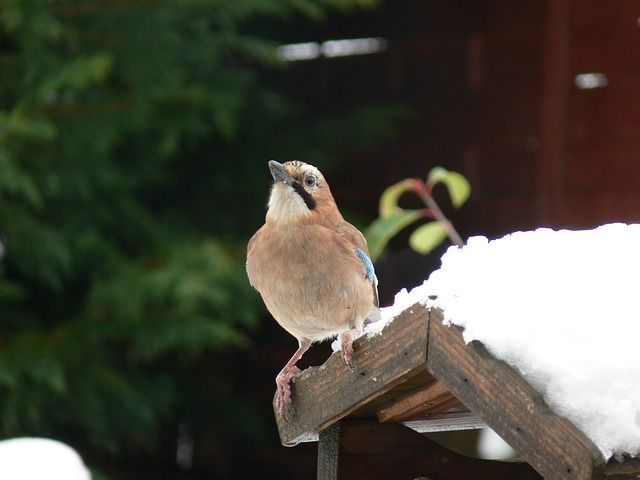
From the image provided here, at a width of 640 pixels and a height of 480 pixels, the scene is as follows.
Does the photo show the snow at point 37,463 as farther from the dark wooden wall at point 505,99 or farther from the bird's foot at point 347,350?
the dark wooden wall at point 505,99

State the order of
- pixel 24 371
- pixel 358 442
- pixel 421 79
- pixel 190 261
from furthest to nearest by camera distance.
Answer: pixel 421 79, pixel 190 261, pixel 24 371, pixel 358 442

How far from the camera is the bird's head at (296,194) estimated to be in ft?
7.19

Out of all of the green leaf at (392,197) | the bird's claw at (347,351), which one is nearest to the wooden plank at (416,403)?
the bird's claw at (347,351)

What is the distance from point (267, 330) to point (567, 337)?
166 inches

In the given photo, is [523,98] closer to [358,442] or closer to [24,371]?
[24,371]

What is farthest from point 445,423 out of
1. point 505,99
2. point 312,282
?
point 505,99

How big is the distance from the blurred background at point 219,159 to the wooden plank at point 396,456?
7.62ft

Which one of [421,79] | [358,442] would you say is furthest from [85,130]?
[358,442]

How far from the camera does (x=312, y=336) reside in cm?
218

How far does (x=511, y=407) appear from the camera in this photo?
4.32 ft

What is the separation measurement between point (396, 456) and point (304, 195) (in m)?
0.70

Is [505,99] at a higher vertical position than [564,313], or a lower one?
higher

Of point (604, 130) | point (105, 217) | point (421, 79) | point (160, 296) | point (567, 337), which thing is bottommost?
point (567, 337)

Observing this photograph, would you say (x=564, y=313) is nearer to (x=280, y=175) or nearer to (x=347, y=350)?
(x=347, y=350)
